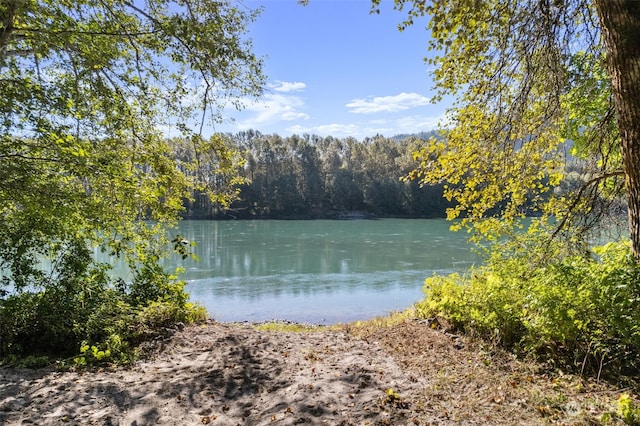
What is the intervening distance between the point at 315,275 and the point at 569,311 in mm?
17578

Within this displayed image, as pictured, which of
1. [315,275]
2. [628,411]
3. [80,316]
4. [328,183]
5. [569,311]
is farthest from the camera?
[328,183]

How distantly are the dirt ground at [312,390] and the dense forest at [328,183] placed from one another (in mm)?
58791

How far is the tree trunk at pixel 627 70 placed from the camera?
9.50 ft

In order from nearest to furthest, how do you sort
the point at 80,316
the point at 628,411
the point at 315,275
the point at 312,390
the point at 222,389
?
1. the point at 628,411
2. the point at 312,390
3. the point at 222,389
4. the point at 80,316
5. the point at 315,275

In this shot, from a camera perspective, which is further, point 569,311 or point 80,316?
point 80,316

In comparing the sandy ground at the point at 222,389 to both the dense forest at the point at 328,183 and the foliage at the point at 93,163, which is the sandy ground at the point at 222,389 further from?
the dense forest at the point at 328,183

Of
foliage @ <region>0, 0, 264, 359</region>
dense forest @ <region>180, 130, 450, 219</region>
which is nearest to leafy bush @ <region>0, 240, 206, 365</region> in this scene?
foliage @ <region>0, 0, 264, 359</region>

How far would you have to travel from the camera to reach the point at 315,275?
68.5 ft

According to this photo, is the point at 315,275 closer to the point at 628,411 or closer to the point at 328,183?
the point at 628,411

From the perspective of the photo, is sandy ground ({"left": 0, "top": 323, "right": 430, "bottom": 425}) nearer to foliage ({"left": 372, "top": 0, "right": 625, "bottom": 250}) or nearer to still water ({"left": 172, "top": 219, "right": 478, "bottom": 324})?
foliage ({"left": 372, "top": 0, "right": 625, "bottom": 250})

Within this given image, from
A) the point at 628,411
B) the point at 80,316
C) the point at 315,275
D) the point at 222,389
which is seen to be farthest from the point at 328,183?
Result: the point at 628,411

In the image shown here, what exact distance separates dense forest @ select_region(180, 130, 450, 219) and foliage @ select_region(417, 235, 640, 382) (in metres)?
59.7

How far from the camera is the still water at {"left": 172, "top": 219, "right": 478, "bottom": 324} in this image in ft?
47.9

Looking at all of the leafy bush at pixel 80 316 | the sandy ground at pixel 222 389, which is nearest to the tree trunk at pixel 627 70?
the sandy ground at pixel 222 389
